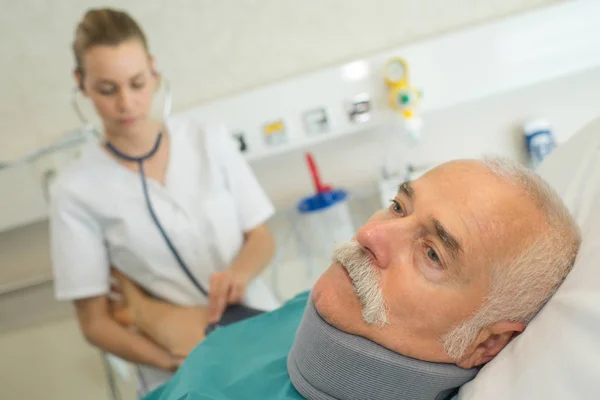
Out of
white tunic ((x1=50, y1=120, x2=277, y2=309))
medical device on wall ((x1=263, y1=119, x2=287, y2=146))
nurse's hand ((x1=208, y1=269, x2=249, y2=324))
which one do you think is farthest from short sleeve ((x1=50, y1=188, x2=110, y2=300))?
medical device on wall ((x1=263, y1=119, x2=287, y2=146))

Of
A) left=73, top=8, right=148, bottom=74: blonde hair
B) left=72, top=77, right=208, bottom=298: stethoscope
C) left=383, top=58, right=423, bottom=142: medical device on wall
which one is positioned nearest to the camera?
left=73, top=8, right=148, bottom=74: blonde hair

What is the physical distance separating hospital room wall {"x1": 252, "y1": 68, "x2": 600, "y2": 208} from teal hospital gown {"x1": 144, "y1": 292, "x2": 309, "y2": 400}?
0.65 metres

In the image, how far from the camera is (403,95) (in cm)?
158

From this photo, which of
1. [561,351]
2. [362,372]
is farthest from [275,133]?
[561,351]

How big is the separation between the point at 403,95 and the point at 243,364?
37.5 inches

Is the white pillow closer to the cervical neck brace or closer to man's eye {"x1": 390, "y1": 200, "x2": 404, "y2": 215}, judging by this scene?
the cervical neck brace

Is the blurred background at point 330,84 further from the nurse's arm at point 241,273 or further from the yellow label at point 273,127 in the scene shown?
the nurse's arm at point 241,273

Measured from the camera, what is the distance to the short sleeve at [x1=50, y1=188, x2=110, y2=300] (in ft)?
4.14

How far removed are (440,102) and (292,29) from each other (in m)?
0.53

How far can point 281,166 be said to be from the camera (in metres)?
1.80

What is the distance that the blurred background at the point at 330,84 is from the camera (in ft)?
5.32

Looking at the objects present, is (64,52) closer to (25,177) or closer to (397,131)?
(25,177)

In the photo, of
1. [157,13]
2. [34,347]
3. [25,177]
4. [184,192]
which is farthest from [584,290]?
[34,347]

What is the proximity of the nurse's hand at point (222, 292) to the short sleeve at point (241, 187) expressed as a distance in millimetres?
207
